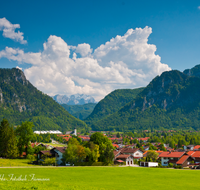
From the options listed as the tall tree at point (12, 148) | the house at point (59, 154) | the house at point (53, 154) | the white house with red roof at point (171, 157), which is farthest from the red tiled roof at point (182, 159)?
the tall tree at point (12, 148)

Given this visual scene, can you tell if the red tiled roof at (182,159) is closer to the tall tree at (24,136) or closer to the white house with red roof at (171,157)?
the white house with red roof at (171,157)

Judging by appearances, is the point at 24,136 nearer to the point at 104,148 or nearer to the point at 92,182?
the point at 104,148

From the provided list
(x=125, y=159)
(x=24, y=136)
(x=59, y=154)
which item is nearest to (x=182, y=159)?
(x=125, y=159)

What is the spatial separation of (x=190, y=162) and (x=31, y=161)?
186 ft

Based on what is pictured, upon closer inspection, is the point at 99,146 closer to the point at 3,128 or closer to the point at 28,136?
the point at 28,136

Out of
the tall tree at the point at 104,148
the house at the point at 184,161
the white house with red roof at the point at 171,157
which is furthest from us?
the white house with red roof at the point at 171,157

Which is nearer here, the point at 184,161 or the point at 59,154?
the point at 184,161

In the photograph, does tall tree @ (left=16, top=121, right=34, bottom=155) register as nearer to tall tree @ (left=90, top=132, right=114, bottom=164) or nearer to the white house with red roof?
tall tree @ (left=90, top=132, right=114, bottom=164)

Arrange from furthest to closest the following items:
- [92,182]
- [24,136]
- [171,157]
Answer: [171,157] < [24,136] < [92,182]

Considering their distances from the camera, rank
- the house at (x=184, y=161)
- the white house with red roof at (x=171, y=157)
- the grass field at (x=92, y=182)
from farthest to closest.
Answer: the white house with red roof at (x=171, y=157) < the house at (x=184, y=161) < the grass field at (x=92, y=182)

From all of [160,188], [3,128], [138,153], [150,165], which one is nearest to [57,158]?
[3,128]

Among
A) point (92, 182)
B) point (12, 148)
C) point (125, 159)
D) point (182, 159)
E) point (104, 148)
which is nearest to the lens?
point (92, 182)

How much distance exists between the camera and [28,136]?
84312 millimetres

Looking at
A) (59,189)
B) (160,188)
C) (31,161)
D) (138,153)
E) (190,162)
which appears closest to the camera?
(59,189)
